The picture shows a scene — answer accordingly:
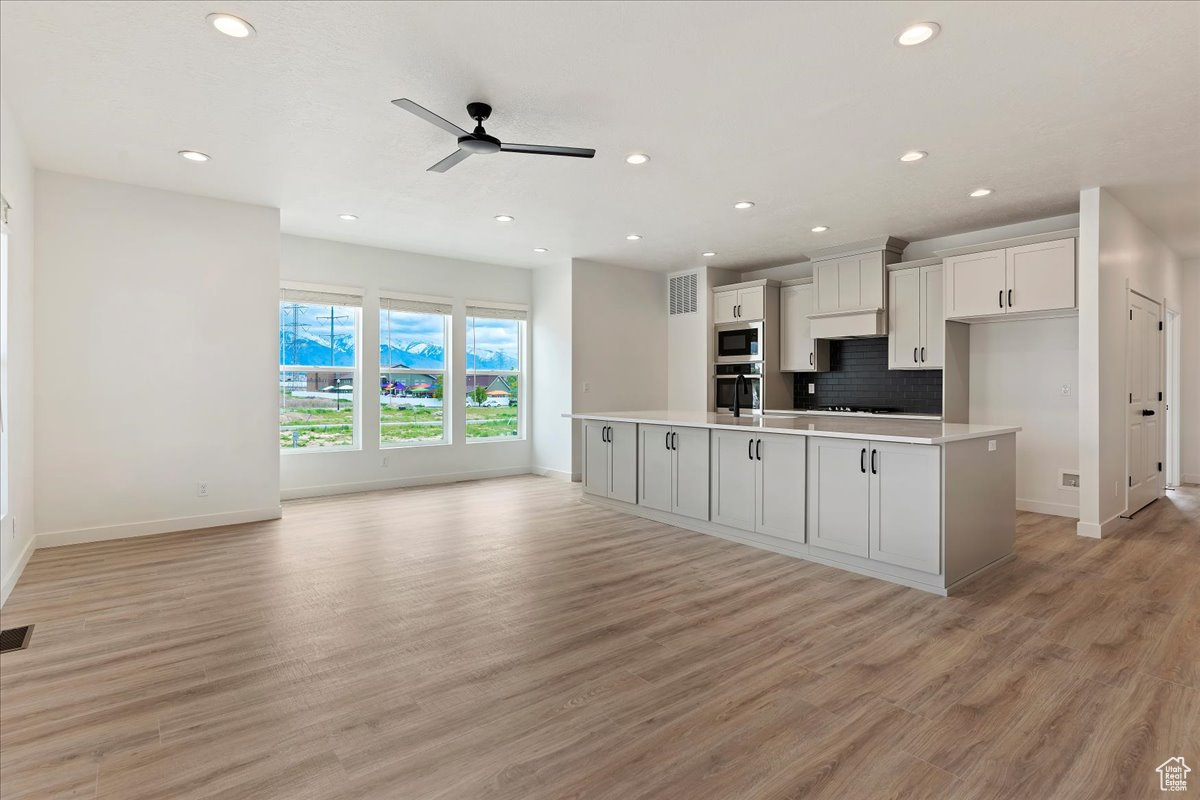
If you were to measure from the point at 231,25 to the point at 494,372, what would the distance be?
553 centimetres

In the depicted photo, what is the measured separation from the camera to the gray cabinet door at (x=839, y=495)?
387cm

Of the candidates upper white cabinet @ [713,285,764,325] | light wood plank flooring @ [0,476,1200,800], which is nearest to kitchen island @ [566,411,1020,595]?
light wood plank flooring @ [0,476,1200,800]

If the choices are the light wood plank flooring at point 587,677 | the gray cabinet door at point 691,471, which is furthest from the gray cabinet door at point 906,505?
the gray cabinet door at point 691,471

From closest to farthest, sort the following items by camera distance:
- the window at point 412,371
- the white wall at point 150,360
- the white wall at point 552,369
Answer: the white wall at point 150,360 < the window at point 412,371 < the white wall at point 552,369

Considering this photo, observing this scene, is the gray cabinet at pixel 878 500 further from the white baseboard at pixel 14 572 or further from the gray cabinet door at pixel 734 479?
the white baseboard at pixel 14 572

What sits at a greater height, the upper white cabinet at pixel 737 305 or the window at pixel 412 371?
the upper white cabinet at pixel 737 305

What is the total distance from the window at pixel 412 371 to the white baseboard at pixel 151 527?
71.8 inches

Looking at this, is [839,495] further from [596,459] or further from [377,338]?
[377,338]

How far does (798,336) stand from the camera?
741 centimetres

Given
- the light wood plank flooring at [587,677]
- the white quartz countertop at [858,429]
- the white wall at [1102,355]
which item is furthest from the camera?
the white wall at [1102,355]

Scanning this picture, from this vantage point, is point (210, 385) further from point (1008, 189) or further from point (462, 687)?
point (1008, 189)

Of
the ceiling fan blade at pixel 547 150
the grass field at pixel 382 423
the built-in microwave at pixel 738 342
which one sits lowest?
the grass field at pixel 382 423

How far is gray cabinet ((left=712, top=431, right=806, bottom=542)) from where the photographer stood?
425 cm

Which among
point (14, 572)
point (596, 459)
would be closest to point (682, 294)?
point (596, 459)
